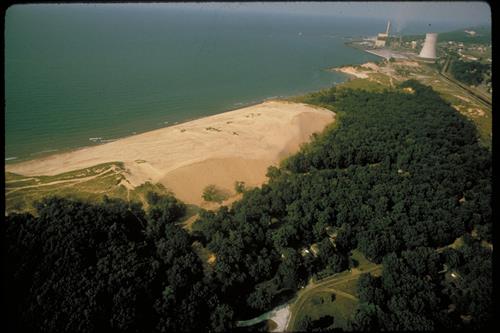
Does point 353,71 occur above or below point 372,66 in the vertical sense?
below

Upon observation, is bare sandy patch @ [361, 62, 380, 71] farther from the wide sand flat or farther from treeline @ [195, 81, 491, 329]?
treeline @ [195, 81, 491, 329]

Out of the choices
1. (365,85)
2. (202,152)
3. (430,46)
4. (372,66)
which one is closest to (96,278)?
(202,152)

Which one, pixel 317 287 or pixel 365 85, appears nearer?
pixel 317 287

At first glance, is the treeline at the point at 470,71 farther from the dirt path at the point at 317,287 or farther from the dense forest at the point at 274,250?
the dirt path at the point at 317,287

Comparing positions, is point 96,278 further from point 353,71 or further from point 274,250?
point 353,71

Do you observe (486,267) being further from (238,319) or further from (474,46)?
(474,46)

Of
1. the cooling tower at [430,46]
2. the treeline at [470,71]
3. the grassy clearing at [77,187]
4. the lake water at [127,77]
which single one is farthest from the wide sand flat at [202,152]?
the cooling tower at [430,46]
